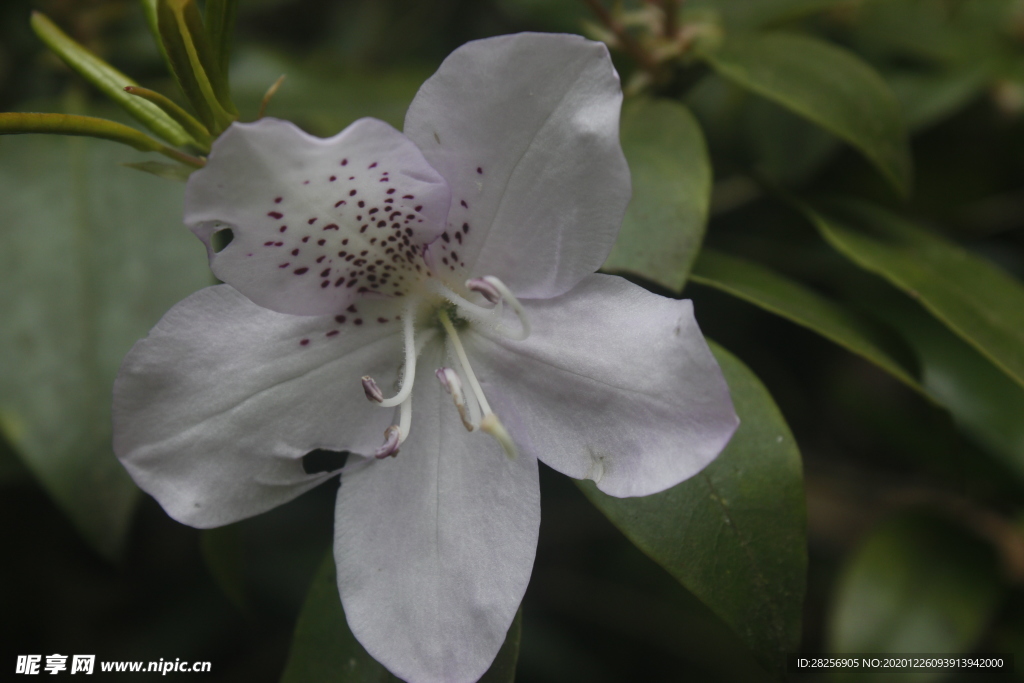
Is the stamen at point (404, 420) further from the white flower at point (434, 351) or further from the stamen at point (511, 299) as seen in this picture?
the stamen at point (511, 299)

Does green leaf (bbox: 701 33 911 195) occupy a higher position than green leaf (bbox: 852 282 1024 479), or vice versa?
green leaf (bbox: 701 33 911 195)

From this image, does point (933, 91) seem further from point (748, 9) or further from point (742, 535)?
point (742, 535)

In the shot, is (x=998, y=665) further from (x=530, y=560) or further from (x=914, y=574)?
(x=530, y=560)

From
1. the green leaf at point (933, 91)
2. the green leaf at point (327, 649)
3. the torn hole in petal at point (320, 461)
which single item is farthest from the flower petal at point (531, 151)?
the green leaf at point (933, 91)

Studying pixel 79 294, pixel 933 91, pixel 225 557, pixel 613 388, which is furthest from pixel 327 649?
pixel 933 91

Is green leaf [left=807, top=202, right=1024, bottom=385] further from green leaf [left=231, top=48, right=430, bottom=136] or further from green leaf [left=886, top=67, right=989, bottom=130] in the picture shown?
green leaf [left=231, top=48, right=430, bottom=136]

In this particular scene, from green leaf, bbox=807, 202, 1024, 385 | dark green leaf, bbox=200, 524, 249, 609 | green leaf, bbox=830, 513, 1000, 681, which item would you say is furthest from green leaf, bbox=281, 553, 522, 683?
green leaf, bbox=830, 513, 1000, 681
